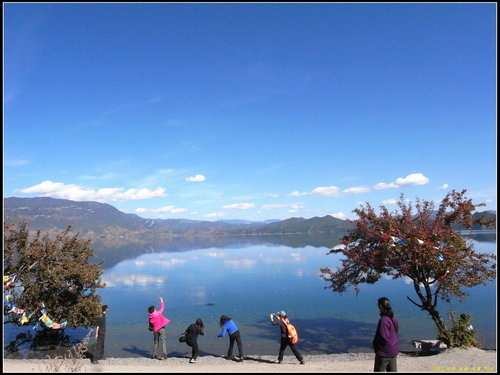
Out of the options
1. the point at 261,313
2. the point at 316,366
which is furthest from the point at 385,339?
the point at 261,313

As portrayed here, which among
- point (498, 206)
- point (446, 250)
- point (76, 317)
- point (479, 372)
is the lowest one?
point (76, 317)

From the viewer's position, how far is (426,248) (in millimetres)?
15562

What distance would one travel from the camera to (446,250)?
15.8 m

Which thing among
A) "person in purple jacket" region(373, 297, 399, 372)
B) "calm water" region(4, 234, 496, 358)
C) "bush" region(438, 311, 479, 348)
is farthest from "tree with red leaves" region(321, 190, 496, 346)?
"person in purple jacket" region(373, 297, 399, 372)

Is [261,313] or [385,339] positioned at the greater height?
[385,339]

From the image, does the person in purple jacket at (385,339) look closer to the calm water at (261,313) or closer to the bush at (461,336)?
the bush at (461,336)

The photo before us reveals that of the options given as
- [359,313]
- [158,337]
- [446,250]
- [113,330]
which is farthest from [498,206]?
[113,330]

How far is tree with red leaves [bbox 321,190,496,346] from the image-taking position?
15859mm

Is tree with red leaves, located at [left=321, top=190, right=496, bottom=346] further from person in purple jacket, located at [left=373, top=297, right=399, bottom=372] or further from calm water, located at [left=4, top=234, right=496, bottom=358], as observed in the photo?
person in purple jacket, located at [left=373, top=297, right=399, bottom=372]

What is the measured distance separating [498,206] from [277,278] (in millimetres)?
48084

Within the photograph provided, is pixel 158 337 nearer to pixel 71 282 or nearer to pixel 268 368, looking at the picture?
pixel 268 368

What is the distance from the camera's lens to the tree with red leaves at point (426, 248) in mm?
15859

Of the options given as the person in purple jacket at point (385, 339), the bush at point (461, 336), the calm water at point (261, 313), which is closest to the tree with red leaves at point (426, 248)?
the bush at point (461, 336)

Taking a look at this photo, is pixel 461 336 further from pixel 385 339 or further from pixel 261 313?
pixel 261 313
